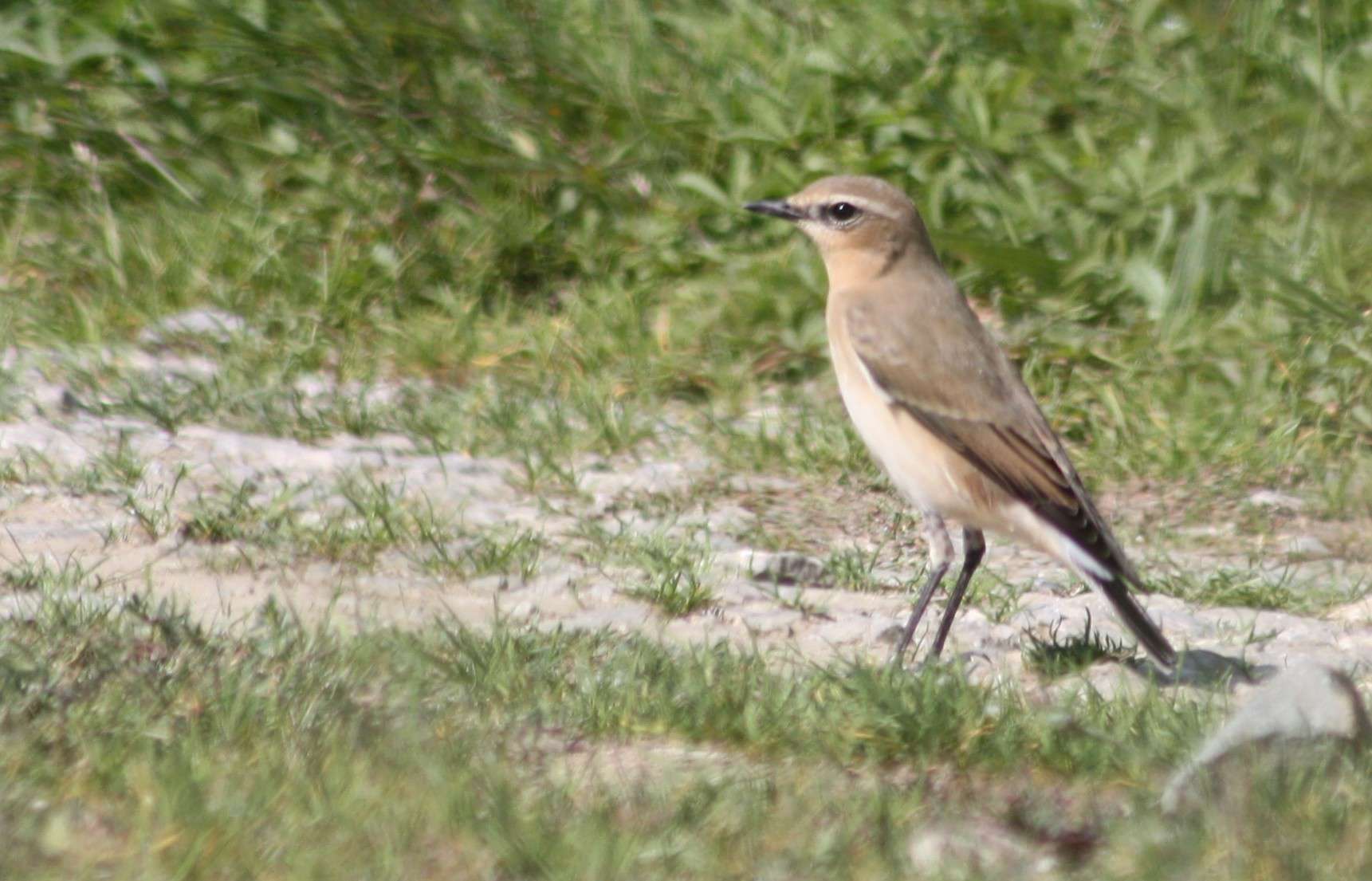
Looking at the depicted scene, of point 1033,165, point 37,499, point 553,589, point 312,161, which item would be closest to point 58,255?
point 312,161

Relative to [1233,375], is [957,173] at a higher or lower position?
higher

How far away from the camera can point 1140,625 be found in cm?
571

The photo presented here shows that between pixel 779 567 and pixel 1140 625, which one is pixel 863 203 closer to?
Result: pixel 779 567

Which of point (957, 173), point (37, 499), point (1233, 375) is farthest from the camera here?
point (957, 173)

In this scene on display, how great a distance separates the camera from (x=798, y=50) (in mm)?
9453

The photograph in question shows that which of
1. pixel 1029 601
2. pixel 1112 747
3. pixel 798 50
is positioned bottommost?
pixel 1029 601

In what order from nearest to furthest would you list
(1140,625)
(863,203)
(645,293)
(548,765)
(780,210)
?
(548,765) < (1140,625) < (863,203) < (780,210) < (645,293)

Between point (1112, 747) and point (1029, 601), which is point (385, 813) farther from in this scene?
point (1029, 601)

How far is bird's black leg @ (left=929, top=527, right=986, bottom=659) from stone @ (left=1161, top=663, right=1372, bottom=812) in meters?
1.25

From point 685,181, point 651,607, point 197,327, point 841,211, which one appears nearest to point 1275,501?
point 841,211

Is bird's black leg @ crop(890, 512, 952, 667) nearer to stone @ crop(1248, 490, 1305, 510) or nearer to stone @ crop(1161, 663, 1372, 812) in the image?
stone @ crop(1161, 663, 1372, 812)

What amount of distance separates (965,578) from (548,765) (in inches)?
79.4

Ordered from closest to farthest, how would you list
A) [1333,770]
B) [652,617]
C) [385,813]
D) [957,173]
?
[385,813], [1333,770], [652,617], [957,173]

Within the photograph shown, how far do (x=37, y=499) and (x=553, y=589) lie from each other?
1.74 metres
